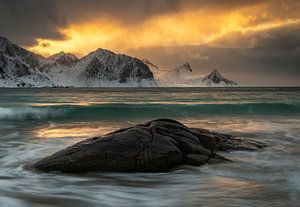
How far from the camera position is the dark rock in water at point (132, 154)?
29.6ft

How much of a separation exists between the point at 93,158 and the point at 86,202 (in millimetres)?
2062

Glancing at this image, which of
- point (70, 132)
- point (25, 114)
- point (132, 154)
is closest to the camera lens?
point (132, 154)

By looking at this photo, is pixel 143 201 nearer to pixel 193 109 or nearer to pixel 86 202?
pixel 86 202

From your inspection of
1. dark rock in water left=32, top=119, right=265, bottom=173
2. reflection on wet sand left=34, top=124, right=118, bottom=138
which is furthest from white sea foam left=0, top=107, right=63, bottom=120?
dark rock in water left=32, top=119, right=265, bottom=173

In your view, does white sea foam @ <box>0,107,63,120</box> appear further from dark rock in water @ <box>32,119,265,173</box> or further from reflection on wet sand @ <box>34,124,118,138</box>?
dark rock in water @ <box>32,119,265,173</box>

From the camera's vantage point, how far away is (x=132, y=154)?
29.9 ft

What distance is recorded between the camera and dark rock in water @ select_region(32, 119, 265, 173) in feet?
29.6

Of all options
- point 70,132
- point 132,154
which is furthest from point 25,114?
point 132,154

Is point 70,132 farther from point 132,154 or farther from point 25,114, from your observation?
point 25,114

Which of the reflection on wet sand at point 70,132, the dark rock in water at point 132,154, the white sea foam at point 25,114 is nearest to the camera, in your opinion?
the dark rock in water at point 132,154

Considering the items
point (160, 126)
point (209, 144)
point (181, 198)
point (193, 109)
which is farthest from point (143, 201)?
point (193, 109)

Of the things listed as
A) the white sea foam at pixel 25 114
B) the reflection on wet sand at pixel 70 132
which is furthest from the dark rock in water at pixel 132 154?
the white sea foam at pixel 25 114

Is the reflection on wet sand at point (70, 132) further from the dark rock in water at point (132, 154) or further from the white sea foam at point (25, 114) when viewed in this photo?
the white sea foam at point (25, 114)

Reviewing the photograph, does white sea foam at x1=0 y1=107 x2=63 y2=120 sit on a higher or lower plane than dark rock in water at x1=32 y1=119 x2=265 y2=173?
lower
